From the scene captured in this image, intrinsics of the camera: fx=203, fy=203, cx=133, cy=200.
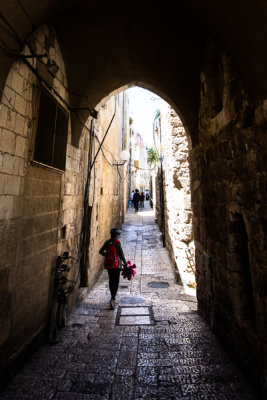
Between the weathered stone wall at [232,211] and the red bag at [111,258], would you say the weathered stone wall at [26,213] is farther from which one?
the weathered stone wall at [232,211]

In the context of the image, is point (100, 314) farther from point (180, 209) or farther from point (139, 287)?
point (180, 209)

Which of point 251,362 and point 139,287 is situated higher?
point 251,362

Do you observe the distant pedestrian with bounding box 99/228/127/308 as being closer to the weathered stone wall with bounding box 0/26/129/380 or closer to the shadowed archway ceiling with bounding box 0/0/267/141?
the weathered stone wall with bounding box 0/26/129/380

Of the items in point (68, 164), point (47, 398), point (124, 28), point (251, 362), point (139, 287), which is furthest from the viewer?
point (139, 287)

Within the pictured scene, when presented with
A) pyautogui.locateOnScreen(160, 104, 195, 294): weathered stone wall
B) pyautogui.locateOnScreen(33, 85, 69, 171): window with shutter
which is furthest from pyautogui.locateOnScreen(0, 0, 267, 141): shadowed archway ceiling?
pyautogui.locateOnScreen(160, 104, 195, 294): weathered stone wall

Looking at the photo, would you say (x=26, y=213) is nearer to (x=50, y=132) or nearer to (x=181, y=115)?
(x=50, y=132)

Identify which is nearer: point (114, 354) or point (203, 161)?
point (114, 354)

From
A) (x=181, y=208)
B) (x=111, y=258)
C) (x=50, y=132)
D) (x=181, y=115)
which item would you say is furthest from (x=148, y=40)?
(x=111, y=258)

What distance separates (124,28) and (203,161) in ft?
7.58

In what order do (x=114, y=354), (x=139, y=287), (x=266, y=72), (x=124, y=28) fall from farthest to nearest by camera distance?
(x=139, y=287) → (x=124, y=28) → (x=114, y=354) → (x=266, y=72)

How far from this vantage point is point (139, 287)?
4.89m

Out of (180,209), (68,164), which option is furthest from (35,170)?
(180,209)

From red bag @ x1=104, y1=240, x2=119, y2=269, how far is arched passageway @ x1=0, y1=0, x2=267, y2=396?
78 centimetres

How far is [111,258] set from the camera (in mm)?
3875
